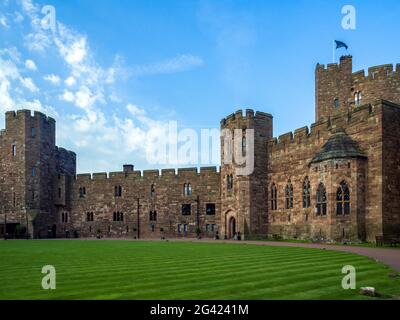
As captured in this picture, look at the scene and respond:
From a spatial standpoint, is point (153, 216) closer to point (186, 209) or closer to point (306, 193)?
point (186, 209)

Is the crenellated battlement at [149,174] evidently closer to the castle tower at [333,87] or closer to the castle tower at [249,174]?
the castle tower at [249,174]

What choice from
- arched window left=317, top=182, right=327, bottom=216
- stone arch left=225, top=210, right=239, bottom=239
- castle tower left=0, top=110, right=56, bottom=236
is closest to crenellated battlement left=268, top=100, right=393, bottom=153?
arched window left=317, top=182, right=327, bottom=216

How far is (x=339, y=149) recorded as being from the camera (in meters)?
32.1

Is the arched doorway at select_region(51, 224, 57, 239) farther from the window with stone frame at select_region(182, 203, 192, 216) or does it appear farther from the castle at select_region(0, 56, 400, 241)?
the window with stone frame at select_region(182, 203, 192, 216)

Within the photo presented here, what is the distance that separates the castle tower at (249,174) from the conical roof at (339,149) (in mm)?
9024

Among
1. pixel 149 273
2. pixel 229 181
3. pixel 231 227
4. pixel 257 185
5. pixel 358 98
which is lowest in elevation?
pixel 231 227

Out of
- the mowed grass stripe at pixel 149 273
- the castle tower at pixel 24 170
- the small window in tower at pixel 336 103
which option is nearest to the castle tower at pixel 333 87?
the small window in tower at pixel 336 103

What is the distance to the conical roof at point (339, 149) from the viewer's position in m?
31.4

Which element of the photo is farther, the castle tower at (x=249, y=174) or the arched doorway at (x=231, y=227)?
the arched doorway at (x=231, y=227)

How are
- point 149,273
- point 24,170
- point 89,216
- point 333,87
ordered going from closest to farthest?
1. point 149,273
2. point 333,87
3. point 24,170
4. point 89,216

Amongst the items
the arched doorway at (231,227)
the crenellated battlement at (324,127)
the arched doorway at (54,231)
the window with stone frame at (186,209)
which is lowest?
the arched doorway at (54,231)

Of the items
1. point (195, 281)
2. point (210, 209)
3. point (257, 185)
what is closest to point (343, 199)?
point (257, 185)

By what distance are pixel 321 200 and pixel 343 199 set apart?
239 cm

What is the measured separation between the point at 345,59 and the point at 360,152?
17.5 m
